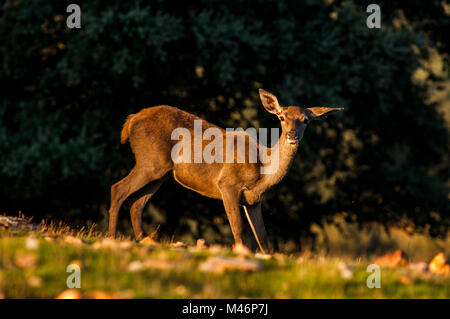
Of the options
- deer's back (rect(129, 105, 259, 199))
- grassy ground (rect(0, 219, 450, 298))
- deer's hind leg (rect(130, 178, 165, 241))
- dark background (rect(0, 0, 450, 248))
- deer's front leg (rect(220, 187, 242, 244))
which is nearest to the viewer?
grassy ground (rect(0, 219, 450, 298))

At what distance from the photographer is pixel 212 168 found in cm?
853

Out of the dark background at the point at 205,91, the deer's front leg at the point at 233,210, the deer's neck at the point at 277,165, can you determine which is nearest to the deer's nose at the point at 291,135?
the deer's neck at the point at 277,165

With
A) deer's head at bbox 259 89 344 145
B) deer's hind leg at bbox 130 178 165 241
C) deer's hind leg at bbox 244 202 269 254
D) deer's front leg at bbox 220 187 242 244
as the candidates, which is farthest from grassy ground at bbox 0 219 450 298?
deer's hind leg at bbox 130 178 165 241

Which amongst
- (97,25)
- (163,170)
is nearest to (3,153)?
(97,25)

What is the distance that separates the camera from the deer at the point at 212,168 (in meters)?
8.20

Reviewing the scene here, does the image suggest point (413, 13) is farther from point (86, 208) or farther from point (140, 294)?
point (140, 294)

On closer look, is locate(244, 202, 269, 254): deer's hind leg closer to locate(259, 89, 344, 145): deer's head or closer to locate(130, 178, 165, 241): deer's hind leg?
locate(259, 89, 344, 145): deer's head

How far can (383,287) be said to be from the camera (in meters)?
5.18

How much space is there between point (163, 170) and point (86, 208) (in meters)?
5.92

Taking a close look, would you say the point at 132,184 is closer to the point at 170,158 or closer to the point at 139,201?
the point at 139,201

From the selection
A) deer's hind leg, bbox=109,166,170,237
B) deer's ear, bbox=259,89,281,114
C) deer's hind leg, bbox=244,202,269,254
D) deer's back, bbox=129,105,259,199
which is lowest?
deer's hind leg, bbox=244,202,269,254

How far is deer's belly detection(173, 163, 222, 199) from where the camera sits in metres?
8.53

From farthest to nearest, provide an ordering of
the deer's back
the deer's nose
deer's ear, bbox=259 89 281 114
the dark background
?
the dark background, deer's ear, bbox=259 89 281 114, the deer's back, the deer's nose

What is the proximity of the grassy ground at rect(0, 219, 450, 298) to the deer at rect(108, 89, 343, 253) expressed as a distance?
250 centimetres
